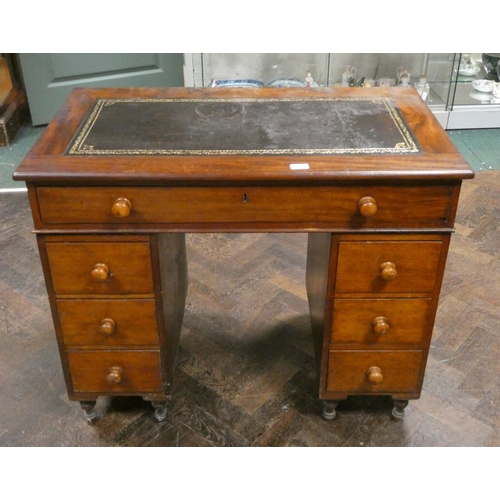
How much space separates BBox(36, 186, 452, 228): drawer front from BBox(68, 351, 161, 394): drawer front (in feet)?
1.34

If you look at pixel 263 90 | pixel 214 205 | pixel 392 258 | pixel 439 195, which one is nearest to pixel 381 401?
pixel 392 258

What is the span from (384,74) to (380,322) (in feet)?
7.39

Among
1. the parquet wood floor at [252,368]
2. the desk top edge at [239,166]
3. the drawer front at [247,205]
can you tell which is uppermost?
the desk top edge at [239,166]

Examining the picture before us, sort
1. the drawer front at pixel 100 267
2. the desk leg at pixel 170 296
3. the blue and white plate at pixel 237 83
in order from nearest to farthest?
the drawer front at pixel 100 267
the desk leg at pixel 170 296
the blue and white plate at pixel 237 83

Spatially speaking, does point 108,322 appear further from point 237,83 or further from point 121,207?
point 237,83

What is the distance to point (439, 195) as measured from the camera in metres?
1.45

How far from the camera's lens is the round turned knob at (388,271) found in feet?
4.99

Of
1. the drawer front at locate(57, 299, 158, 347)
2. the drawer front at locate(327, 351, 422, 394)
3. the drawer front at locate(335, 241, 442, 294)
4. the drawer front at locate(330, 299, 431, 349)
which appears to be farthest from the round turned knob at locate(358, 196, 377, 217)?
the drawer front at locate(57, 299, 158, 347)

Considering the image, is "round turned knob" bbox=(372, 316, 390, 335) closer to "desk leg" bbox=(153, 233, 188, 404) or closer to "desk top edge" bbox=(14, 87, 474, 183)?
"desk top edge" bbox=(14, 87, 474, 183)

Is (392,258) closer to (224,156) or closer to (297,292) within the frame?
(224,156)

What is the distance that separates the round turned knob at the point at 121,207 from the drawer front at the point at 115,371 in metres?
0.44

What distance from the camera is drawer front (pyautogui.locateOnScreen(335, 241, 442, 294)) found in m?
1.52

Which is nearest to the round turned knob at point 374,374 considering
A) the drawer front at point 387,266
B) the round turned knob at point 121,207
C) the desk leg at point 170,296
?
the drawer front at point 387,266

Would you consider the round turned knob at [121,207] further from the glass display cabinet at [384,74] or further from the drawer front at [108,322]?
the glass display cabinet at [384,74]
